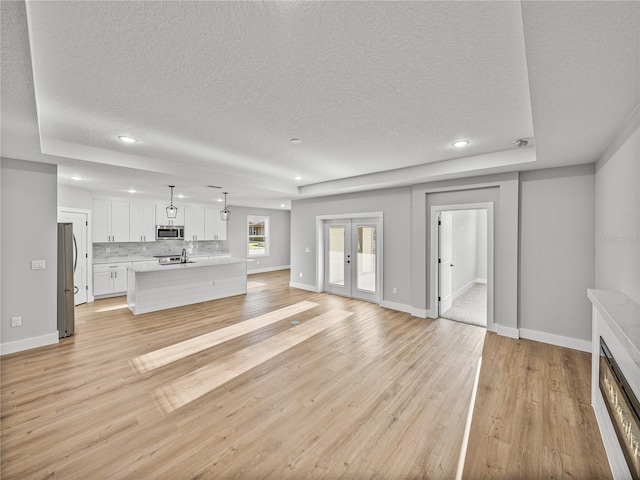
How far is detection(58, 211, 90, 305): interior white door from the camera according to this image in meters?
5.72

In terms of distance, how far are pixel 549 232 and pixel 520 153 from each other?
1224 mm

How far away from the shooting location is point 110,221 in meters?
6.82

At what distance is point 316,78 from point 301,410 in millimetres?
2698

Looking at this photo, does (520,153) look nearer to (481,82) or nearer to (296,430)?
(481,82)

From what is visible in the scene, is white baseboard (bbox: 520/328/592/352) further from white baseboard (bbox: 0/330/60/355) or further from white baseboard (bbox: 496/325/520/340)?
white baseboard (bbox: 0/330/60/355)

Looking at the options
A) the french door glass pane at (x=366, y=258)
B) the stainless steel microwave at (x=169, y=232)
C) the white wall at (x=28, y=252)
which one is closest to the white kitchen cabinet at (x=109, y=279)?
the stainless steel microwave at (x=169, y=232)

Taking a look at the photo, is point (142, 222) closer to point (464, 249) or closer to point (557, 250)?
point (464, 249)

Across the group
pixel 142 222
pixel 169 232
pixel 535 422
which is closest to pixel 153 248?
pixel 169 232

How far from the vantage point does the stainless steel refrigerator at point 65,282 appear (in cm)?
406

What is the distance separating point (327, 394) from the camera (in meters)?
2.66

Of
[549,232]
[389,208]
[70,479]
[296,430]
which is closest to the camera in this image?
[70,479]

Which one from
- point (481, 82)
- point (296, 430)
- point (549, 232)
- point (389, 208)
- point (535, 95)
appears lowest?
point (296, 430)

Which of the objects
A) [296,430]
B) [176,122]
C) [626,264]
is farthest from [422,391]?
[176,122]

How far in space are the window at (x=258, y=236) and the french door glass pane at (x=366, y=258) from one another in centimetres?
513
